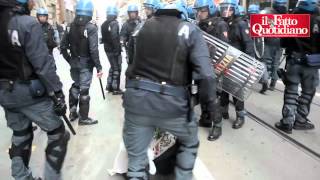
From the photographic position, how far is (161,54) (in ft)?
10.4

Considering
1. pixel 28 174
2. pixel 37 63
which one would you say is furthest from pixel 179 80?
pixel 28 174

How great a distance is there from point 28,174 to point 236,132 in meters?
3.16

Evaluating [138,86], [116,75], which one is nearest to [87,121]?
[116,75]

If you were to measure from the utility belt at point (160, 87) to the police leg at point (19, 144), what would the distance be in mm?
1225

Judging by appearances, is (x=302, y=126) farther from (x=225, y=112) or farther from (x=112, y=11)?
(x=112, y=11)

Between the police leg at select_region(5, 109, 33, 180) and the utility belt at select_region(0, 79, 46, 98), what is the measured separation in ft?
1.17

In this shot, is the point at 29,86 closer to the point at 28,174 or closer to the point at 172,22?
the point at 28,174

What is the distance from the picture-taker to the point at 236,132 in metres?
5.96

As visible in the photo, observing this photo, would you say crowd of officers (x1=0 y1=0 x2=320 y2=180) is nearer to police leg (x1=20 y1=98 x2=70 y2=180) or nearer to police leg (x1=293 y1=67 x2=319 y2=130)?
police leg (x1=20 y1=98 x2=70 y2=180)

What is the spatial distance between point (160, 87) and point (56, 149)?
A: 1.28 meters

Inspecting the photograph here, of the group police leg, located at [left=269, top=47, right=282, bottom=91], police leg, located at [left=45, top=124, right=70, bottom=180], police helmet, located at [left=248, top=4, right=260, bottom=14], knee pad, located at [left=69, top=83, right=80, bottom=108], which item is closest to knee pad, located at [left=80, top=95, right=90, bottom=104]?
knee pad, located at [left=69, top=83, right=80, bottom=108]

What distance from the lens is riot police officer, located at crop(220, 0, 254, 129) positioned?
6.05 meters

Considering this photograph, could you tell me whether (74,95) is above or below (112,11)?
below

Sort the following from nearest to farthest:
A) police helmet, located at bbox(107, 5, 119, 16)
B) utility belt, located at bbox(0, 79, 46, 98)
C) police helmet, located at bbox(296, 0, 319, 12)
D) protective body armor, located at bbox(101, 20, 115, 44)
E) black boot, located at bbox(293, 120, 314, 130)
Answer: utility belt, located at bbox(0, 79, 46, 98)
police helmet, located at bbox(296, 0, 319, 12)
black boot, located at bbox(293, 120, 314, 130)
protective body armor, located at bbox(101, 20, 115, 44)
police helmet, located at bbox(107, 5, 119, 16)
